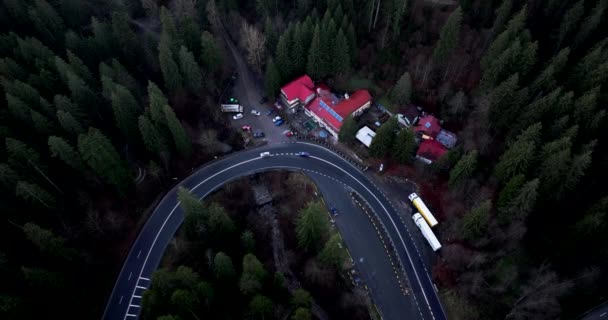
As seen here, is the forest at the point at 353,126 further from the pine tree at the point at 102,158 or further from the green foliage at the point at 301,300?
the green foliage at the point at 301,300

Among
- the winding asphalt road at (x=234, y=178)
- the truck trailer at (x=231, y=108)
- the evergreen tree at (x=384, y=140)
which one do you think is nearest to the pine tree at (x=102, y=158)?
the winding asphalt road at (x=234, y=178)

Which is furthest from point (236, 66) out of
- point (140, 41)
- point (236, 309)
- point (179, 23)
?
point (236, 309)

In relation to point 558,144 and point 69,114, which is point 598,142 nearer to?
point 558,144

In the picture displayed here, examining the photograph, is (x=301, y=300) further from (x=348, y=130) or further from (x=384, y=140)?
(x=348, y=130)

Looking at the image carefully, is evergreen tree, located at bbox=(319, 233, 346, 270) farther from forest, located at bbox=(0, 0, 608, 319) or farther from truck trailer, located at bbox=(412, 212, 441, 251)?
forest, located at bbox=(0, 0, 608, 319)

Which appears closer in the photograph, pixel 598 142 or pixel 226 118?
pixel 598 142

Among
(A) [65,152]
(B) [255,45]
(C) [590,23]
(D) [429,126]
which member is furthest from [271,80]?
(C) [590,23]

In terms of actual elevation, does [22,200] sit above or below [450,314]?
above
